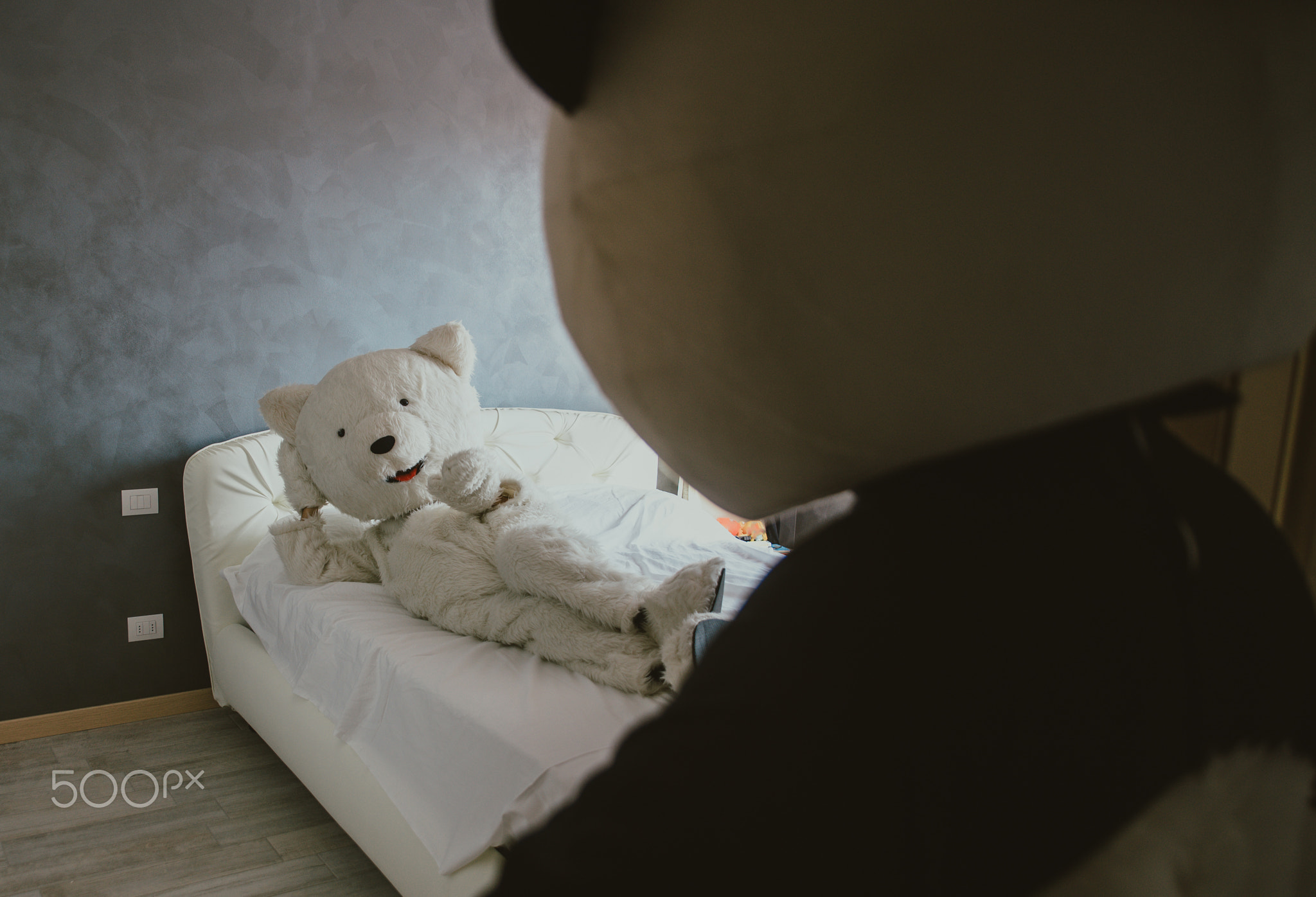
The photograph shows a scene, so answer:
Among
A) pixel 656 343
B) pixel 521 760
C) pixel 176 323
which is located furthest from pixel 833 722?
pixel 176 323

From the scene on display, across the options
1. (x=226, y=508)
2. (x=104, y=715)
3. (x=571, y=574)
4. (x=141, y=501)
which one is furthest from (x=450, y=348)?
(x=104, y=715)

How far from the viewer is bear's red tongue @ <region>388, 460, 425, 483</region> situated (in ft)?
7.28

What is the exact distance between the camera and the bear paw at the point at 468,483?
201 cm

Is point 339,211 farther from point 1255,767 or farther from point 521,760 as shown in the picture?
point 1255,767

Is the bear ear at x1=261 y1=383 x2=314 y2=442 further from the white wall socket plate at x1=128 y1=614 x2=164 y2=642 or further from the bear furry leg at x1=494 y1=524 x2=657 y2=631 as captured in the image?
the white wall socket plate at x1=128 y1=614 x2=164 y2=642

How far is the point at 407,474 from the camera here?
2.24 m

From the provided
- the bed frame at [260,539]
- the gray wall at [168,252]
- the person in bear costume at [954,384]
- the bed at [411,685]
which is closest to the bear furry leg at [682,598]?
the bed at [411,685]

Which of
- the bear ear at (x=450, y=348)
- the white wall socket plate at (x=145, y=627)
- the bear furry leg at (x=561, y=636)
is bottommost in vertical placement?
the white wall socket plate at (x=145, y=627)

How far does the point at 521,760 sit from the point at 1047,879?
3.72ft

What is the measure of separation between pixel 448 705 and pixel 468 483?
61 centimetres

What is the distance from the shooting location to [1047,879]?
33 centimetres

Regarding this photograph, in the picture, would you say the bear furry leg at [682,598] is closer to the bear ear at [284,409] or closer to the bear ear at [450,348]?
the bear ear at [450,348]

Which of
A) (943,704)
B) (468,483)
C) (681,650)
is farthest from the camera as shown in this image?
(468,483)

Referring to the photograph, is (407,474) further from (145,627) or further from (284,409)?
(145,627)
